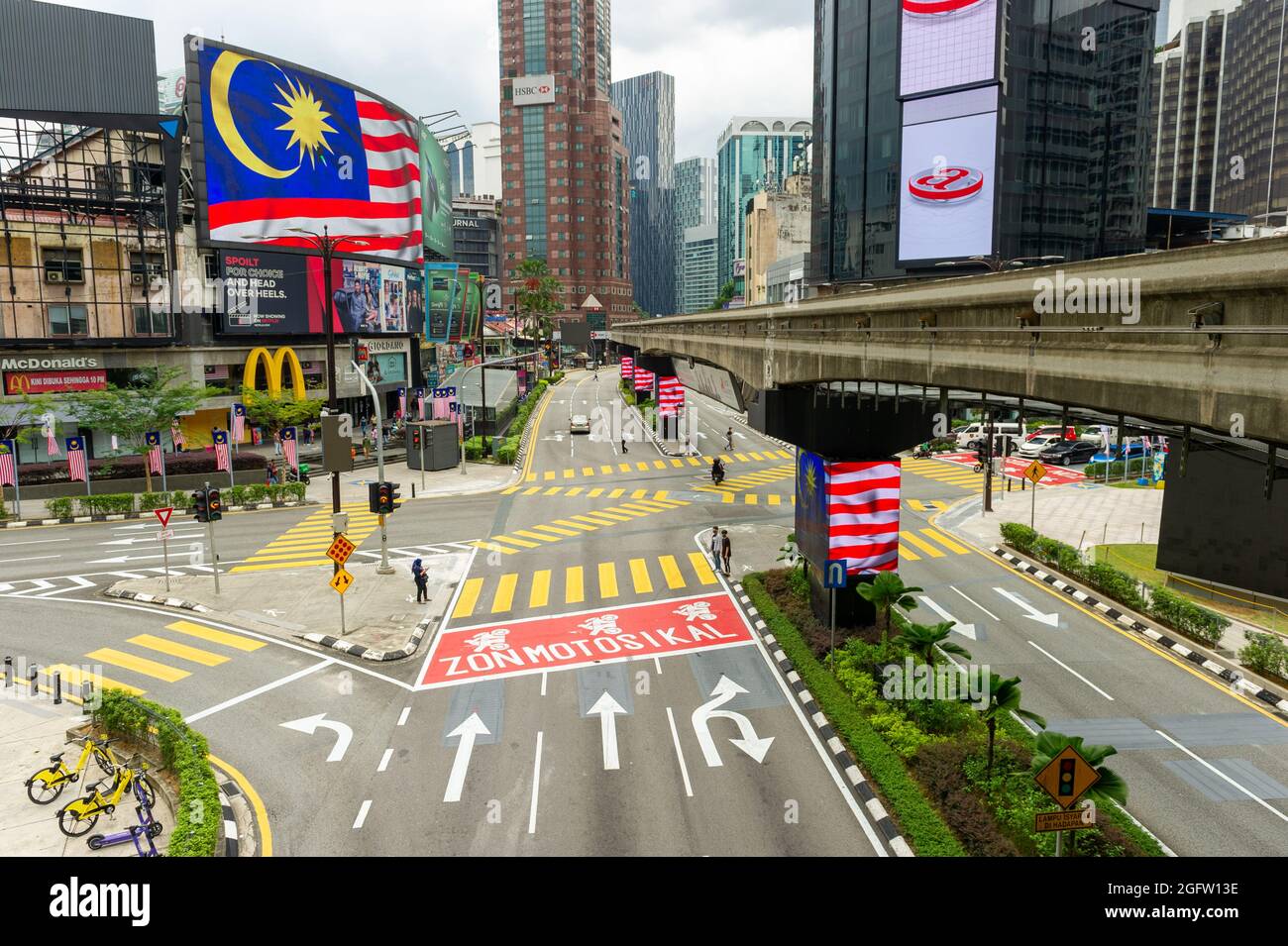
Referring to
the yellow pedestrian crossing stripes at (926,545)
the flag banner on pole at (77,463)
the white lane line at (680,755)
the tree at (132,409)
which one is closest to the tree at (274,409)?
the tree at (132,409)

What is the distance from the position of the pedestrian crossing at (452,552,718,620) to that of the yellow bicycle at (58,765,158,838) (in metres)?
12.1

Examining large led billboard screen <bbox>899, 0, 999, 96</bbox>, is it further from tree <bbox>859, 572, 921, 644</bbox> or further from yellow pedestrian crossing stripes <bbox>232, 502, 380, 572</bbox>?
tree <bbox>859, 572, 921, 644</bbox>

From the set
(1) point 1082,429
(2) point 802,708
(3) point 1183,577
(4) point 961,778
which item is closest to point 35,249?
(2) point 802,708

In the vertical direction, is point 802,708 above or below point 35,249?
below

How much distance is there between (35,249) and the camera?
5209 cm

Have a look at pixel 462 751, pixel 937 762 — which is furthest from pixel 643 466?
pixel 937 762

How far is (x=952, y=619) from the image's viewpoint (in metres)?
26.6

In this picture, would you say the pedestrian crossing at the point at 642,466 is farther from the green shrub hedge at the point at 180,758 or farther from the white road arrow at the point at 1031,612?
the green shrub hedge at the point at 180,758

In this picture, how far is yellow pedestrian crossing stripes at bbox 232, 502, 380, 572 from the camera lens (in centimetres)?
3388

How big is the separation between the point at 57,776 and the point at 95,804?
58.1 inches

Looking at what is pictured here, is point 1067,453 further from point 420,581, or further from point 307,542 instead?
point 307,542

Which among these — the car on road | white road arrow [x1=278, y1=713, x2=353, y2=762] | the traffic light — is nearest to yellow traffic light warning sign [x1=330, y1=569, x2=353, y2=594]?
white road arrow [x1=278, y1=713, x2=353, y2=762]
